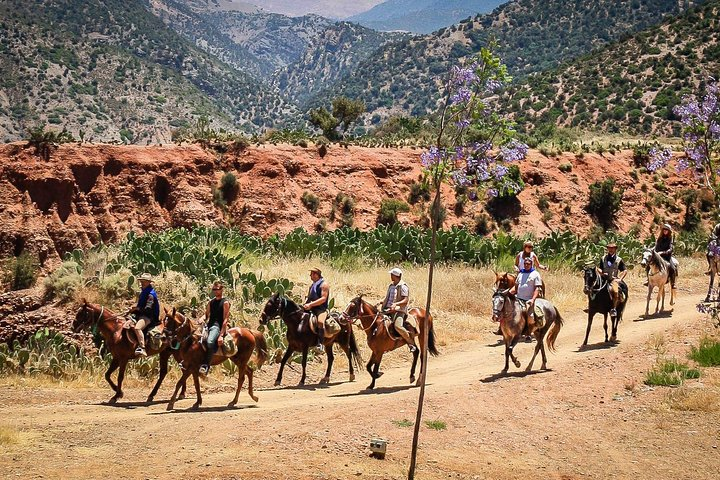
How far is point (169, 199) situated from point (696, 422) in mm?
28229

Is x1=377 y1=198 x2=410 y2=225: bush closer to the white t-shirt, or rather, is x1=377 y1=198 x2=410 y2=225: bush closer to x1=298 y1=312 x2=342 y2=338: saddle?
the white t-shirt

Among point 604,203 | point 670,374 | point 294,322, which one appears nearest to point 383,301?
point 294,322

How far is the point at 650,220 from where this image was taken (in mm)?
42094

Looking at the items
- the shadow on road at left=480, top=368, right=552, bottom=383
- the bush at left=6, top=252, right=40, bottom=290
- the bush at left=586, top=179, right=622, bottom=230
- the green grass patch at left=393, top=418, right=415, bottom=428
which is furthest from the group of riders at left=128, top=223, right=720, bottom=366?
the bush at left=586, top=179, right=622, bottom=230

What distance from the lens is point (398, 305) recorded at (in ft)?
48.8

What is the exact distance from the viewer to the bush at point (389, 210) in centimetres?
3725

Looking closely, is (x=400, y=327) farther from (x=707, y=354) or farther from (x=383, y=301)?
(x=707, y=354)

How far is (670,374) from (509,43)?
4558 inches

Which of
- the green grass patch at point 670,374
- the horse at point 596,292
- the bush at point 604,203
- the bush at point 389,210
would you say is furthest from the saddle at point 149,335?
the bush at point 604,203

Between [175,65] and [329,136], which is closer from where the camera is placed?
[329,136]

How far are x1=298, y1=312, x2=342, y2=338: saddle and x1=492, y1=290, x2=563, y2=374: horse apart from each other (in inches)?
131

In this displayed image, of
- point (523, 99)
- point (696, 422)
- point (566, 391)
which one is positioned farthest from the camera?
point (523, 99)

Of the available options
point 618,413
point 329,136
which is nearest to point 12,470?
point 618,413

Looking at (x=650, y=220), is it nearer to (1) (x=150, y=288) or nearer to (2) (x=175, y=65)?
(1) (x=150, y=288)
